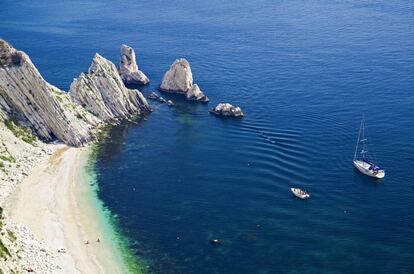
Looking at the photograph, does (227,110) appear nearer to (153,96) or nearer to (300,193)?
(153,96)

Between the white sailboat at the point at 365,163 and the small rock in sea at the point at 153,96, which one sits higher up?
the small rock in sea at the point at 153,96

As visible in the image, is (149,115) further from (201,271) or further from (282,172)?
(201,271)

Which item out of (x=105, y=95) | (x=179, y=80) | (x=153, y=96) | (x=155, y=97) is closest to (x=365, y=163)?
(x=179, y=80)

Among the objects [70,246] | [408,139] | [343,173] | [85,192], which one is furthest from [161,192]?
[408,139]

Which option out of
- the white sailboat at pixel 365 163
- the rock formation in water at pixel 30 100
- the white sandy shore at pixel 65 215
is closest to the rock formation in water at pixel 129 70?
the rock formation in water at pixel 30 100

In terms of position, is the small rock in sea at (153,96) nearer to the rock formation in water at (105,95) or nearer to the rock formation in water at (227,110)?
the rock formation in water at (105,95)

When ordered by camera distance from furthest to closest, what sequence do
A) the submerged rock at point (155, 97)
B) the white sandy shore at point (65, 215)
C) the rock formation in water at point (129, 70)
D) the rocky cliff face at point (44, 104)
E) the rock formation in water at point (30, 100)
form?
the rock formation in water at point (129, 70) → the submerged rock at point (155, 97) → the rocky cliff face at point (44, 104) → the rock formation in water at point (30, 100) → the white sandy shore at point (65, 215)
